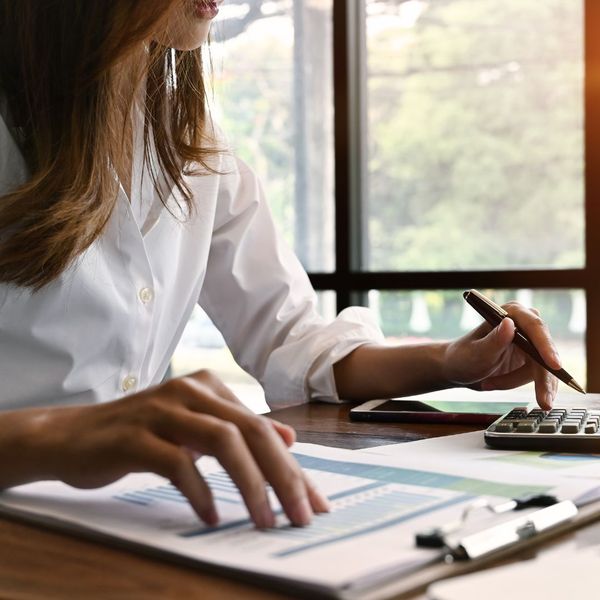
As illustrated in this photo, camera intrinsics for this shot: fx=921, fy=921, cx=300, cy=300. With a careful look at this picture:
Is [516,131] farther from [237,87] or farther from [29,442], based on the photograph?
[29,442]

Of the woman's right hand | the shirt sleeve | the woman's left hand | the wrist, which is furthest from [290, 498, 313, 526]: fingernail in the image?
the shirt sleeve

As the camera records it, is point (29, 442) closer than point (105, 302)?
Yes

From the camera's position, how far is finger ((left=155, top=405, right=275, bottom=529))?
1.87ft

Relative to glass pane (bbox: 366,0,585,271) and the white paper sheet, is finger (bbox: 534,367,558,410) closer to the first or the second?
the white paper sheet

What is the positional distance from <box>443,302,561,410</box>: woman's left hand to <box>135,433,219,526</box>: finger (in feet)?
1.73

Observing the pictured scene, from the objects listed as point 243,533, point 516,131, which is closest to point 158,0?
point 243,533

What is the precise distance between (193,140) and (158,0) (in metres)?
0.30

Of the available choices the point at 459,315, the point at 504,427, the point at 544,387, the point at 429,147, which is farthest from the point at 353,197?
the point at 504,427

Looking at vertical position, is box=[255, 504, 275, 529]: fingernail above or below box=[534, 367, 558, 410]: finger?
above

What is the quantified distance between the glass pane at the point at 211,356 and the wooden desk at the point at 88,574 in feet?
7.73

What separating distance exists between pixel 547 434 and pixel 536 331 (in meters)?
0.24

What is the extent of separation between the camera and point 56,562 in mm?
542

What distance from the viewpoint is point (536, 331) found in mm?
1061

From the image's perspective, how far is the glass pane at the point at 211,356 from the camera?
2.99 meters
